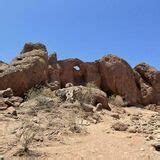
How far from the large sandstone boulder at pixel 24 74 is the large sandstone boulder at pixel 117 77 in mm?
8636

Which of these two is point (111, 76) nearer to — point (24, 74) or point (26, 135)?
point (24, 74)

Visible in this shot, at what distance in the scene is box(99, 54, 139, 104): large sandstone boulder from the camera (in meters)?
29.2

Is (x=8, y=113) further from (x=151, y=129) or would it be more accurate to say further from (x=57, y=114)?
(x=151, y=129)

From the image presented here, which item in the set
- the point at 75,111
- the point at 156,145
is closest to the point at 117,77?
the point at 75,111

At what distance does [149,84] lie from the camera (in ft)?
102

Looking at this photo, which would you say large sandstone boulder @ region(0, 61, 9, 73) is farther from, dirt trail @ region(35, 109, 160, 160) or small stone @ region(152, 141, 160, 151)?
small stone @ region(152, 141, 160, 151)

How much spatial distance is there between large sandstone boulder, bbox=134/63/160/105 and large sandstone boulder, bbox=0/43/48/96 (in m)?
12.1

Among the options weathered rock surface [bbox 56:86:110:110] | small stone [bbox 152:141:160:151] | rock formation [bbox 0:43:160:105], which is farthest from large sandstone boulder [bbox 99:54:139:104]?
small stone [bbox 152:141:160:151]

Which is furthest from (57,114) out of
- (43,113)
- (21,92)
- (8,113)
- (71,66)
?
(71,66)

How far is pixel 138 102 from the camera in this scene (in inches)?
1191

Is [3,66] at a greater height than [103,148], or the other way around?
[3,66]

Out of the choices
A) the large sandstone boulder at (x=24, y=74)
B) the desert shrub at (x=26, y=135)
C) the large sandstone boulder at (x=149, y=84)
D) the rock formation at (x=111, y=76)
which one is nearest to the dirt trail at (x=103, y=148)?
the desert shrub at (x=26, y=135)

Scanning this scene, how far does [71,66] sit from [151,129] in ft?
57.6

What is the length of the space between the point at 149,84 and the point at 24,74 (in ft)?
48.1
